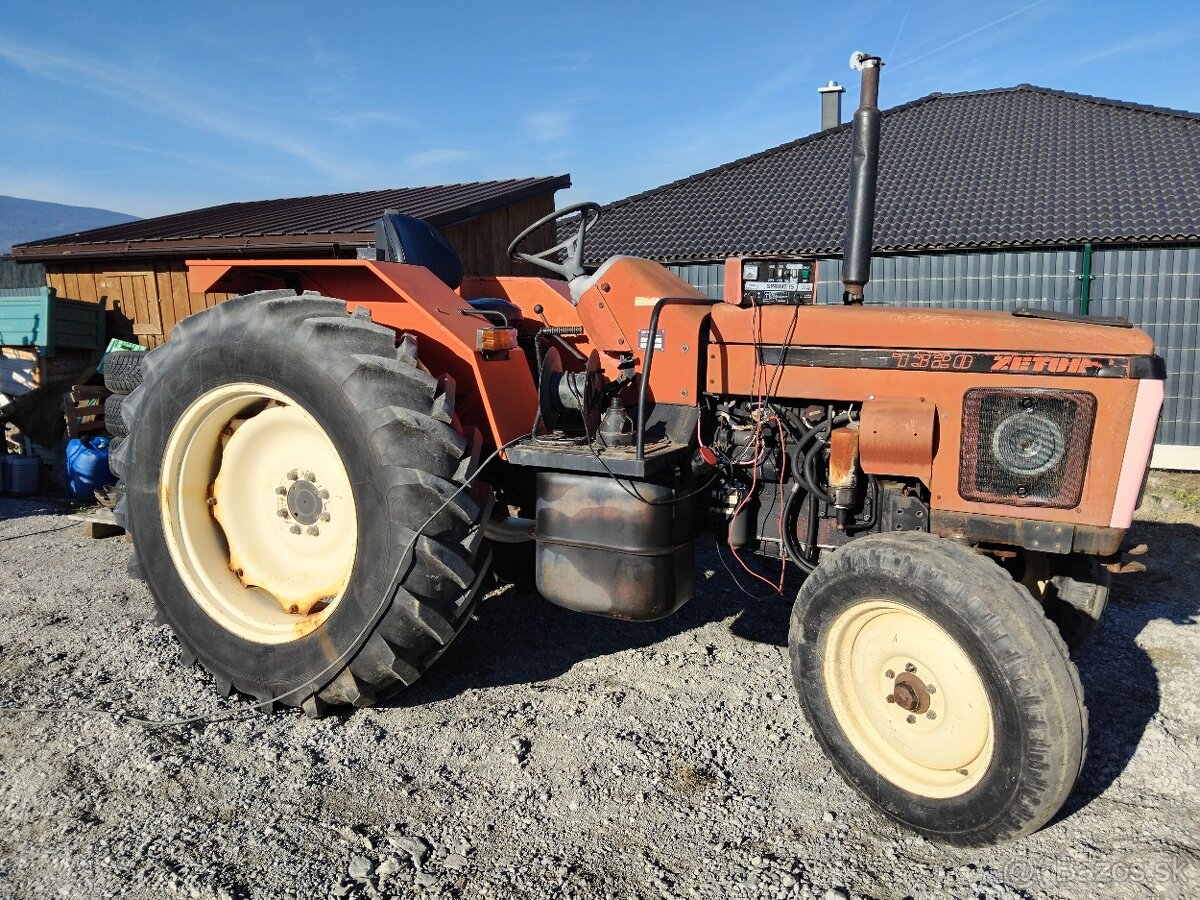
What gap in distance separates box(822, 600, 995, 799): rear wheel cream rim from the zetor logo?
82cm

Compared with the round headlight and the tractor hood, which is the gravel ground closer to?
the round headlight

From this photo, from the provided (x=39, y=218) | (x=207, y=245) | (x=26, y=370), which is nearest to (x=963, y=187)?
(x=207, y=245)

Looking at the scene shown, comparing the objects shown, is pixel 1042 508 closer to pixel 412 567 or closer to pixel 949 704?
pixel 949 704

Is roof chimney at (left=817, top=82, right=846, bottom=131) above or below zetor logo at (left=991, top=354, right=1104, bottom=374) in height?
above

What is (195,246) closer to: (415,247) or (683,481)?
(415,247)

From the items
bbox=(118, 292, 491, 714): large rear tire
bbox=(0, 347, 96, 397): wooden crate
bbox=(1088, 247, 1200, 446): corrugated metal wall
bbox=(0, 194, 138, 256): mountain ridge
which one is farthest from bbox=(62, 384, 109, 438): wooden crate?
bbox=(0, 194, 138, 256): mountain ridge

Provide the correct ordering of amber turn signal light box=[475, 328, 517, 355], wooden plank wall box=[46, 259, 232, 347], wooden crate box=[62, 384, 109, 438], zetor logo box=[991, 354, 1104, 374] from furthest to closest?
wooden plank wall box=[46, 259, 232, 347] → wooden crate box=[62, 384, 109, 438] → amber turn signal light box=[475, 328, 517, 355] → zetor logo box=[991, 354, 1104, 374]

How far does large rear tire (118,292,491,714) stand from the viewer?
9.29 ft

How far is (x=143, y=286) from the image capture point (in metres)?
9.09

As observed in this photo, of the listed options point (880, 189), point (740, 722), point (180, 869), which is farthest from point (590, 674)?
point (880, 189)

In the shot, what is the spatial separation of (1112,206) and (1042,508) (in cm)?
1015

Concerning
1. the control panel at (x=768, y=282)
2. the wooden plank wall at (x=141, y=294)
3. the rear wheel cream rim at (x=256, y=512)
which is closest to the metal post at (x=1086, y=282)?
the control panel at (x=768, y=282)

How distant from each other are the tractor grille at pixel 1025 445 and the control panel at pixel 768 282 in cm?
77

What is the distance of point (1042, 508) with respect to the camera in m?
2.66
